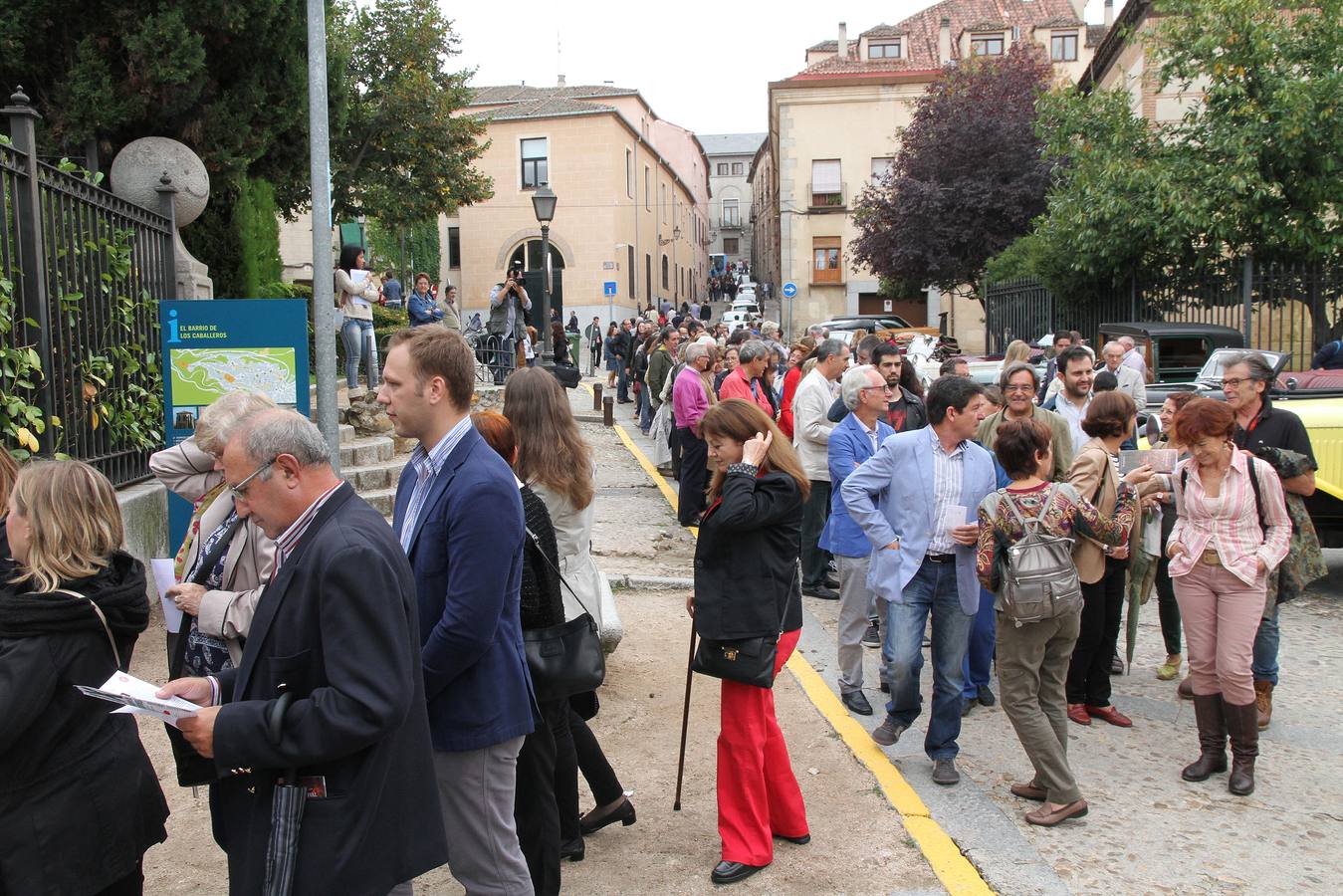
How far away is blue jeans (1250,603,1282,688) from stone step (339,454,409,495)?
6.59 meters

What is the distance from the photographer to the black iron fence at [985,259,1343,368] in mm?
18906

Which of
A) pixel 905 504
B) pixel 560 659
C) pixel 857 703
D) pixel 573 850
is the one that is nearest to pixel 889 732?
pixel 857 703

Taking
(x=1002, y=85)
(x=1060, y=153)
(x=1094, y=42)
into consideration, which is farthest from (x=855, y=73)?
(x=1060, y=153)

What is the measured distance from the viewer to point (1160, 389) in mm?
12516

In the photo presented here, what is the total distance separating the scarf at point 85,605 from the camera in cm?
268

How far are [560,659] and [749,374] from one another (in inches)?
260

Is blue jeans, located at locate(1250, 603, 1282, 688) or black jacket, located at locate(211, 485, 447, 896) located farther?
blue jeans, located at locate(1250, 603, 1282, 688)

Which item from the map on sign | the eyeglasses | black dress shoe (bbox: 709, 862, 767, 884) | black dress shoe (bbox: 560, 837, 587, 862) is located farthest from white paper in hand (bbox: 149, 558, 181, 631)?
the map on sign

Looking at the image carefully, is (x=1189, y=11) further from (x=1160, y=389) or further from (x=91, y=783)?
(x=91, y=783)

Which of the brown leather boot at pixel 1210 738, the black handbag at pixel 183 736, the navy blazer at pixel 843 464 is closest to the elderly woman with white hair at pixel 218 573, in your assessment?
the black handbag at pixel 183 736

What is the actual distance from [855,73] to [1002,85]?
15.0m

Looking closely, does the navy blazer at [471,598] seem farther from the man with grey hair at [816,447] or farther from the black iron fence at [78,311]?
the man with grey hair at [816,447]

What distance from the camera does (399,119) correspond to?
2305 centimetres

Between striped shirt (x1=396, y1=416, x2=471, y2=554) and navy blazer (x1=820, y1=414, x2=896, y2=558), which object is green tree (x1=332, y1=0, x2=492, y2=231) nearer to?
navy blazer (x1=820, y1=414, x2=896, y2=558)
